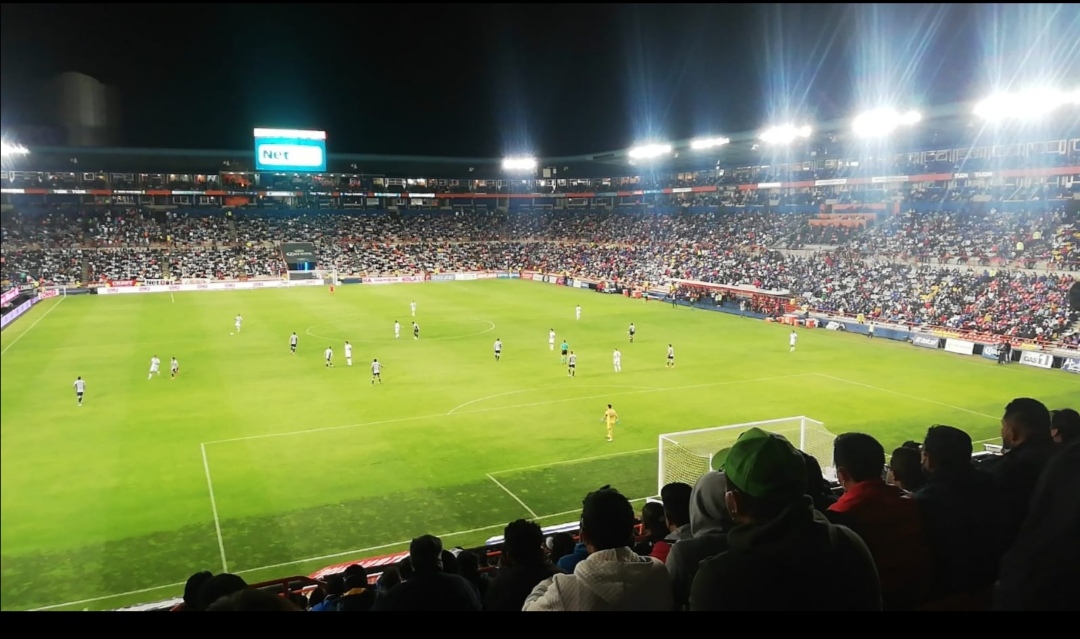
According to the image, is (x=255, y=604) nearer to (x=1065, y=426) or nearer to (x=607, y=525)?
(x=607, y=525)

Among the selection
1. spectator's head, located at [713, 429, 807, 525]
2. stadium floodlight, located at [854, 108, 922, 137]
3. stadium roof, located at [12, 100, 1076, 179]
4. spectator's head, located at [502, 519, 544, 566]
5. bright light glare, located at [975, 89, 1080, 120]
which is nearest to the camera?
spectator's head, located at [713, 429, 807, 525]

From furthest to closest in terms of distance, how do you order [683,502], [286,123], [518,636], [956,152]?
[286,123] → [956,152] → [683,502] → [518,636]

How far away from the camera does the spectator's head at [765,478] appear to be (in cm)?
292

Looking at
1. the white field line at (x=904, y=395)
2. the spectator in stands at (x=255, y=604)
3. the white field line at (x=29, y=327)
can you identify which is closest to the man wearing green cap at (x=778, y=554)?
the spectator in stands at (x=255, y=604)

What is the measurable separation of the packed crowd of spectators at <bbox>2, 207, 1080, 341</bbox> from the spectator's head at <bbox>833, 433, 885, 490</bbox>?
36718mm

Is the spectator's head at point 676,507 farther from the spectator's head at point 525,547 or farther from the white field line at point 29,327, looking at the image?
the white field line at point 29,327

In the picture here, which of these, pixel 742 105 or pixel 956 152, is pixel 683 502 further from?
pixel 956 152

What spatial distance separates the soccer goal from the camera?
17.7 metres

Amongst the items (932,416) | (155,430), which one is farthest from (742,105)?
(155,430)

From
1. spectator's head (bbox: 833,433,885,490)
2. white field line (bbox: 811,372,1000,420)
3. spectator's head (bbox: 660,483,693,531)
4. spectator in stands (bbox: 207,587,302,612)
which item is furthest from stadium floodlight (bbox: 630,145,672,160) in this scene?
spectator in stands (bbox: 207,587,302,612)

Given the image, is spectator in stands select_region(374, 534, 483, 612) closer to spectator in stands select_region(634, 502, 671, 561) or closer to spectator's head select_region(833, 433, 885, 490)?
spectator's head select_region(833, 433, 885, 490)

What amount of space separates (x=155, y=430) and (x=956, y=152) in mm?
57199

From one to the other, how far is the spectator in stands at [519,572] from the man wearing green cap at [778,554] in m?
1.78

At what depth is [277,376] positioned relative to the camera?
30.8m
